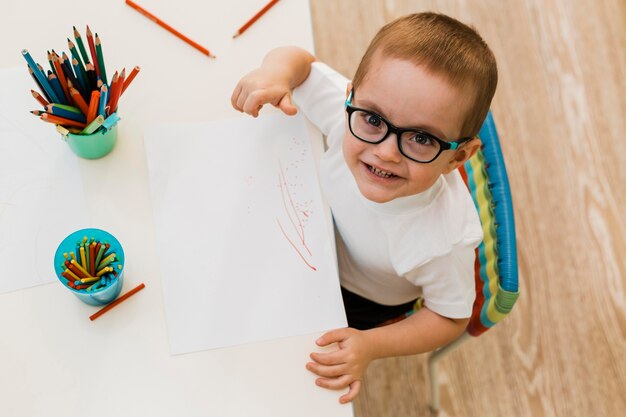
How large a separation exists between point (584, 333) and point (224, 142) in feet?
3.43

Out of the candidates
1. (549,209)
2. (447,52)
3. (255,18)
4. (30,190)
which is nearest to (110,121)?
(30,190)

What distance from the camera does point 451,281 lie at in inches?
30.9

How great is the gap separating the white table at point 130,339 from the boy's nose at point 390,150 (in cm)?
23

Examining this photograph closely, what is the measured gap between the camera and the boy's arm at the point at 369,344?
70 cm

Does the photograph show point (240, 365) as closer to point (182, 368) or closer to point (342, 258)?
point (182, 368)

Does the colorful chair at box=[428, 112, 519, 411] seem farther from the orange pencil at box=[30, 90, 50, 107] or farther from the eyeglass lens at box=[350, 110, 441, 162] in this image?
the orange pencil at box=[30, 90, 50, 107]

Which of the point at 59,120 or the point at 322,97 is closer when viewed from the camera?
the point at 59,120

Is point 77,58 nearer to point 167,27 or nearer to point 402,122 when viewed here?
point 167,27

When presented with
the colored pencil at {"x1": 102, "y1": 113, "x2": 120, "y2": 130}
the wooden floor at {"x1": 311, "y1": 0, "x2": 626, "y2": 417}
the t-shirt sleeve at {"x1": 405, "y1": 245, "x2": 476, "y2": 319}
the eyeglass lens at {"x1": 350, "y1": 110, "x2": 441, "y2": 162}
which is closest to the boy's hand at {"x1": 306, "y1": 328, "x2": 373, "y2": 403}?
the t-shirt sleeve at {"x1": 405, "y1": 245, "x2": 476, "y2": 319}

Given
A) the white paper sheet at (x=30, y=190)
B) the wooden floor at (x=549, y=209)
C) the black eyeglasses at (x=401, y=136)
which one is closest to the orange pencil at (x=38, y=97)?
the white paper sheet at (x=30, y=190)

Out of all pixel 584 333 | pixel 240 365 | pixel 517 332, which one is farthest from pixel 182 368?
pixel 584 333

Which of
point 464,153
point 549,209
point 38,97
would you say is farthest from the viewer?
point 549,209

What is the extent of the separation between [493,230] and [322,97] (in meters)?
0.30

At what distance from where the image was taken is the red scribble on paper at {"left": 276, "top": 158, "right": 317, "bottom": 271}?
0.75m
